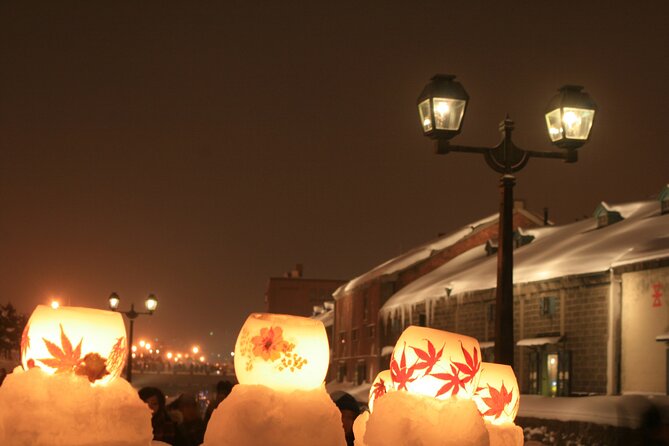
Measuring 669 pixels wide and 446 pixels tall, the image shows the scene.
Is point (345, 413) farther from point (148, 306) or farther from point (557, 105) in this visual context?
point (148, 306)

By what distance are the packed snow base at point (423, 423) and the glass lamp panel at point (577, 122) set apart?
19.5ft

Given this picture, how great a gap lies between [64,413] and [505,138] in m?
6.59

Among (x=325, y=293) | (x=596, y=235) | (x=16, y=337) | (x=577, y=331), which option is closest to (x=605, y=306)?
(x=577, y=331)

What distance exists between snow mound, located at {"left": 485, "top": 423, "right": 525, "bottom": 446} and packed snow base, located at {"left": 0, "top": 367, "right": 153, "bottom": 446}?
7.70 feet

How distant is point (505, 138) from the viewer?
10.6 meters

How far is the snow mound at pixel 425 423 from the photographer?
5.35 m

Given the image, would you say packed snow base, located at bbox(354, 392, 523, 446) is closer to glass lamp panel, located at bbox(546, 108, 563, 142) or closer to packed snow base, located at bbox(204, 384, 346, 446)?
packed snow base, located at bbox(204, 384, 346, 446)

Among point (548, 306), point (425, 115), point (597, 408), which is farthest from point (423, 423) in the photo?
point (548, 306)

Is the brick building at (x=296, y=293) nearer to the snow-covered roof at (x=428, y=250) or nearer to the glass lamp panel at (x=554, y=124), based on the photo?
the snow-covered roof at (x=428, y=250)

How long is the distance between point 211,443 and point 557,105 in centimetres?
681

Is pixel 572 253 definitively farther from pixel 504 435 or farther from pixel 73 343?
pixel 73 343

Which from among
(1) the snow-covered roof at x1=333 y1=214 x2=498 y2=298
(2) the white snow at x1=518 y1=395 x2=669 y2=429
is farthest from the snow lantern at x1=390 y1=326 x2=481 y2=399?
(1) the snow-covered roof at x1=333 y1=214 x2=498 y2=298

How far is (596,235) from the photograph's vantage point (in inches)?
1108

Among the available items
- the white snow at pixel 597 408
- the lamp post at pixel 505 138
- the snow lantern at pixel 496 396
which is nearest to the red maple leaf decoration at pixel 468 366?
the snow lantern at pixel 496 396
